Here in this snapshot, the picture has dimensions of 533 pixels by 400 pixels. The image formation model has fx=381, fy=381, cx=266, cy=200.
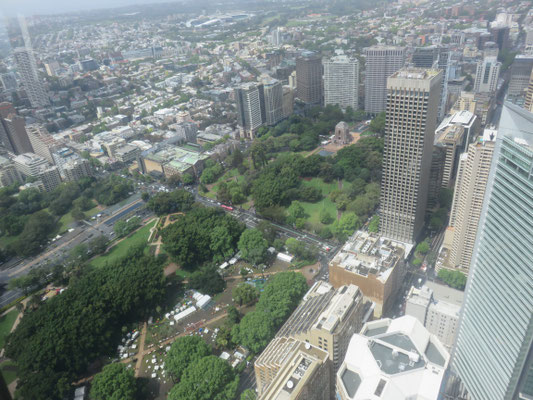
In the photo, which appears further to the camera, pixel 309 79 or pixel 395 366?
pixel 309 79

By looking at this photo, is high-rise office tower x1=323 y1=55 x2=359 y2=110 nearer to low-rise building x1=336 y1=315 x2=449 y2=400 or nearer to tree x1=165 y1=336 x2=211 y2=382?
low-rise building x1=336 y1=315 x2=449 y2=400

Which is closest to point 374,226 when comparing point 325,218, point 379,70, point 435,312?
point 325,218

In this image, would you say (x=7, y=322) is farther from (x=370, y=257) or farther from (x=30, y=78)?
(x=30, y=78)

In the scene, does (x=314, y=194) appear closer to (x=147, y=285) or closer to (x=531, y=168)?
(x=147, y=285)

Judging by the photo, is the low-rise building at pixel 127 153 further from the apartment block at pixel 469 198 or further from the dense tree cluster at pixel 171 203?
the apartment block at pixel 469 198

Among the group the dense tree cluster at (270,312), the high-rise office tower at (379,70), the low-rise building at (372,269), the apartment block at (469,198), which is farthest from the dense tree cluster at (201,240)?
the high-rise office tower at (379,70)

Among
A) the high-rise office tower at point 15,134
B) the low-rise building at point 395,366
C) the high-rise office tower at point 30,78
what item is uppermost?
the high-rise office tower at point 30,78
